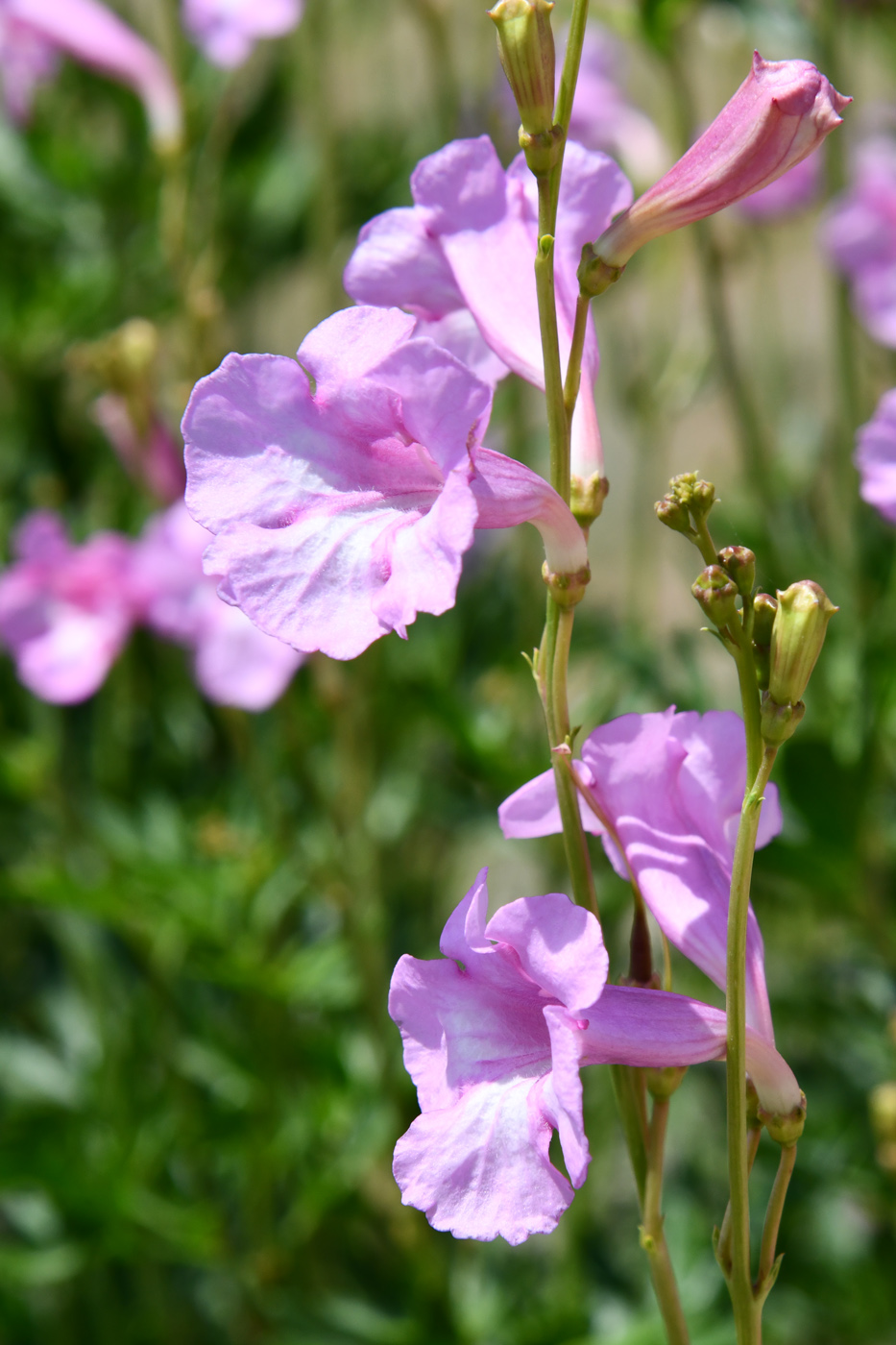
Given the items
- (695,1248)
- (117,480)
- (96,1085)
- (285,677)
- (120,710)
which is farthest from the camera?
(117,480)

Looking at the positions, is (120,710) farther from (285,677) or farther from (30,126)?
(30,126)

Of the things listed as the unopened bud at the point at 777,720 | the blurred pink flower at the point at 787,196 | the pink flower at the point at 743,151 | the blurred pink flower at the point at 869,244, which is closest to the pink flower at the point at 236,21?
the blurred pink flower at the point at 869,244

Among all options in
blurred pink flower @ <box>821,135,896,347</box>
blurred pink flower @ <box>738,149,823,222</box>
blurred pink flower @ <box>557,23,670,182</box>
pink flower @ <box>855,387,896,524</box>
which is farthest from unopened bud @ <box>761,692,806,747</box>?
blurred pink flower @ <box>738,149,823,222</box>

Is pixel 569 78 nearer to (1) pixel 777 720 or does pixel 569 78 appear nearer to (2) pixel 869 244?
(1) pixel 777 720

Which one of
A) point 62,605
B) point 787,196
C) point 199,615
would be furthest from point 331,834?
point 787,196

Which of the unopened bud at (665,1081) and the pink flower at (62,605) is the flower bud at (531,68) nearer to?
the unopened bud at (665,1081)

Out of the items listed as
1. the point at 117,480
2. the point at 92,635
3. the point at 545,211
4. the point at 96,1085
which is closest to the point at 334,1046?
the point at 96,1085
